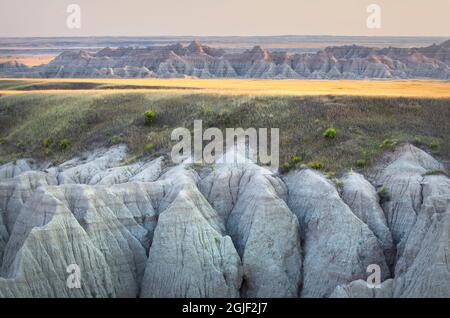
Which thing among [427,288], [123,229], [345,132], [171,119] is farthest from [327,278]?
[171,119]

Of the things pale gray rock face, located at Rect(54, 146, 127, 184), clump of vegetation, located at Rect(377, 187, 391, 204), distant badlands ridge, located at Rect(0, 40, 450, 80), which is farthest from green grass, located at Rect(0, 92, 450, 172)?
distant badlands ridge, located at Rect(0, 40, 450, 80)

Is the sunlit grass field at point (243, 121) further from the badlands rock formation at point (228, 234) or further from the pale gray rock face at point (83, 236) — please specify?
the pale gray rock face at point (83, 236)

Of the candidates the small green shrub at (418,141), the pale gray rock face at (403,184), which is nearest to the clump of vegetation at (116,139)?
the pale gray rock face at (403,184)

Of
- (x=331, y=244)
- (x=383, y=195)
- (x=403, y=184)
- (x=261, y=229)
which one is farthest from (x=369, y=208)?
(x=261, y=229)

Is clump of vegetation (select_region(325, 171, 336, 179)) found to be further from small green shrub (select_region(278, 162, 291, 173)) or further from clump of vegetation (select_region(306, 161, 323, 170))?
small green shrub (select_region(278, 162, 291, 173))

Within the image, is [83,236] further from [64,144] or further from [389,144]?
[64,144]

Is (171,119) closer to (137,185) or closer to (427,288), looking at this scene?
(137,185)

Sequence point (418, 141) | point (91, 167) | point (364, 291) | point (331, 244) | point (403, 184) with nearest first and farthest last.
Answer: point (364, 291)
point (331, 244)
point (403, 184)
point (418, 141)
point (91, 167)
